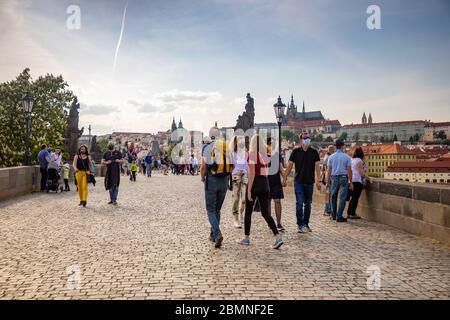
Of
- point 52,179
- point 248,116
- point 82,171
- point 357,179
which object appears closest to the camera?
point 357,179

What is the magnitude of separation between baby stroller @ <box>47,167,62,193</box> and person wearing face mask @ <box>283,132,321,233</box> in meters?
10.8

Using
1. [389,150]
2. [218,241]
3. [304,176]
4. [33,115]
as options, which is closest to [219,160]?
[218,241]

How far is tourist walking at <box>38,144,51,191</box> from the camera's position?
15578 mm

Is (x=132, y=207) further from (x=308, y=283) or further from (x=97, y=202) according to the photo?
(x=308, y=283)

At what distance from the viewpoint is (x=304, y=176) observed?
8.12 metres

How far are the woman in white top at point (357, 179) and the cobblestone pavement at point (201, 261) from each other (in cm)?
57

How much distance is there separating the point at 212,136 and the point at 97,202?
23.3 feet

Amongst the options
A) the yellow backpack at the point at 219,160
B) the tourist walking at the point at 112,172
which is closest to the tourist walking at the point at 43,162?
the tourist walking at the point at 112,172

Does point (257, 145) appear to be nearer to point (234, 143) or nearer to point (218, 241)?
point (234, 143)

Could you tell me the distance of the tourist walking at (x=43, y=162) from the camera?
15.6 metres

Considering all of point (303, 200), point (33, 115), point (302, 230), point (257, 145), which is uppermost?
point (33, 115)

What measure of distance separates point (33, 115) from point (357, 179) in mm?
37053

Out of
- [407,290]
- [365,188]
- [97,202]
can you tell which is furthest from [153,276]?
[97,202]

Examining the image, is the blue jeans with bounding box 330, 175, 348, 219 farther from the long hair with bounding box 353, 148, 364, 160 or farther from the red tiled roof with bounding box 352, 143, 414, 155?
the red tiled roof with bounding box 352, 143, 414, 155
